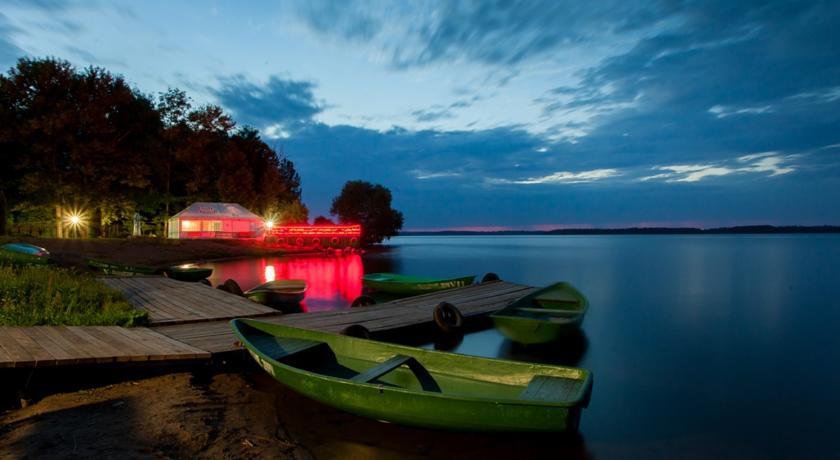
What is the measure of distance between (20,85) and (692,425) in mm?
52884

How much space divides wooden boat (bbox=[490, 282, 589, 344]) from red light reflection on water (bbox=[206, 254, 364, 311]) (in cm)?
891

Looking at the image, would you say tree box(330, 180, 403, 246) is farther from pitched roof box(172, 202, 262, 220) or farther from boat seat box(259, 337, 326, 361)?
boat seat box(259, 337, 326, 361)

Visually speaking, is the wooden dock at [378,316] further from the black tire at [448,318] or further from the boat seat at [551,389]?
the boat seat at [551,389]

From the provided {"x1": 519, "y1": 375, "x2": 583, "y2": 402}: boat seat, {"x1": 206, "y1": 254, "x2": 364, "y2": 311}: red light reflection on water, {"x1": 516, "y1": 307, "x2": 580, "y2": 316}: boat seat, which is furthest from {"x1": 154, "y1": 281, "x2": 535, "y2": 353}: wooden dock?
{"x1": 519, "y1": 375, "x2": 583, "y2": 402}: boat seat

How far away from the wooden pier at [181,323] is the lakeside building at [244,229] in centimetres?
3544

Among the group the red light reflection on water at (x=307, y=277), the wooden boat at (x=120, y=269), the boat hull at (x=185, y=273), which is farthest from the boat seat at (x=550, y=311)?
the wooden boat at (x=120, y=269)

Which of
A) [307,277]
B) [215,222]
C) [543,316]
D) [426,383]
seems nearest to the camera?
[426,383]

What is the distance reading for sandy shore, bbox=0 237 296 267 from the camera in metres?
32.0

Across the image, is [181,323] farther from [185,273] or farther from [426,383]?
[185,273]

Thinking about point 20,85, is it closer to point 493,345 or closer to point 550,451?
point 493,345

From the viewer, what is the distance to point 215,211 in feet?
170

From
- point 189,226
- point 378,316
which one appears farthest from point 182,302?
point 189,226

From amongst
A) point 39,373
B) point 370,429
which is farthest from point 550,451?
point 39,373

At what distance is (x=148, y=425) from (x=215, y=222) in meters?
51.1
